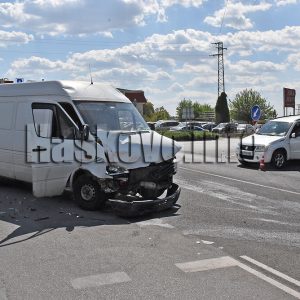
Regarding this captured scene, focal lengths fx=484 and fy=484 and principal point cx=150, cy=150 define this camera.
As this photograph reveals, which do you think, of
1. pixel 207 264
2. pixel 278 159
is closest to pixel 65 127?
pixel 207 264

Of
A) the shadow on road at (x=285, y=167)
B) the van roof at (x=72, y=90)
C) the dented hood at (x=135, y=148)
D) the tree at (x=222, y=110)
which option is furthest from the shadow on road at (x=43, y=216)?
the tree at (x=222, y=110)

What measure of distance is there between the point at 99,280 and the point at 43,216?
11.8ft

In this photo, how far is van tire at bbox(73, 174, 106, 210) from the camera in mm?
8773

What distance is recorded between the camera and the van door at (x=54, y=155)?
9039mm

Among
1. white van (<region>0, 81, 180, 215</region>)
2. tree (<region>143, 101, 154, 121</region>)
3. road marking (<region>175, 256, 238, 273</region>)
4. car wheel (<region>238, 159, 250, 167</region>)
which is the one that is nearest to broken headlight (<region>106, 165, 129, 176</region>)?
white van (<region>0, 81, 180, 215</region>)

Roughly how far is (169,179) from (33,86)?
3.49 m

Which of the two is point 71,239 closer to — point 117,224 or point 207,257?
point 117,224

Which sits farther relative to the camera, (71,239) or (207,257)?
(71,239)

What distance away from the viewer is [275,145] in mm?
17297

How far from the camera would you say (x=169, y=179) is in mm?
9367

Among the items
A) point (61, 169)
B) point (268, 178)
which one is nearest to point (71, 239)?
point (61, 169)

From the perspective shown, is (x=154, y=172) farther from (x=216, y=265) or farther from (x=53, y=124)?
(x=216, y=265)

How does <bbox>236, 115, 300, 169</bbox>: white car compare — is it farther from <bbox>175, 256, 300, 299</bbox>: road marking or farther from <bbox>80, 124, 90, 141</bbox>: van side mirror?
<bbox>175, 256, 300, 299</bbox>: road marking

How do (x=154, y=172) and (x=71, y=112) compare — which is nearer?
(x=154, y=172)
